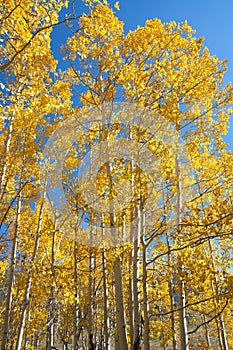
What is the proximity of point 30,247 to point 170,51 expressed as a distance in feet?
26.4

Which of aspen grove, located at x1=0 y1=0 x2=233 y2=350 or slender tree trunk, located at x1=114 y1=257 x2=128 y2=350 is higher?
aspen grove, located at x1=0 y1=0 x2=233 y2=350

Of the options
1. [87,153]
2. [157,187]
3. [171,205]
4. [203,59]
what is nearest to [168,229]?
[171,205]

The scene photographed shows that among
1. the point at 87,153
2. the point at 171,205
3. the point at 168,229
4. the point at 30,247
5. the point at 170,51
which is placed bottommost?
the point at 168,229

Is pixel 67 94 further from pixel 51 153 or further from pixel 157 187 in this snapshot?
pixel 157 187

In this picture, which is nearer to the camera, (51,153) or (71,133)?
(71,133)

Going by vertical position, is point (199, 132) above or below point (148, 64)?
below

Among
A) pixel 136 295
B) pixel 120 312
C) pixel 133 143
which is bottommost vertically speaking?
pixel 120 312

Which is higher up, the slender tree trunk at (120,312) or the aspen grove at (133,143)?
the aspen grove at (133,143)

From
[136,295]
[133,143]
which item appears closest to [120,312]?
[136,295]

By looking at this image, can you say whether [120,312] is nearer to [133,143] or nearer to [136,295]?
[136,295]

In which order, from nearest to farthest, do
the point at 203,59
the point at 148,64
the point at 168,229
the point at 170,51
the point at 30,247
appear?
the point at 168,229, the point at 148,64, the point at 170,51, the point at 203,59, the point at 30,247

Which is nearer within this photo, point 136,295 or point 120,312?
point 136,295

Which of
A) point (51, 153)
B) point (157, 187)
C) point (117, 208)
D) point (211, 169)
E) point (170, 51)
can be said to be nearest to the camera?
point (157, 187)

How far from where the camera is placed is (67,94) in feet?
21.7
